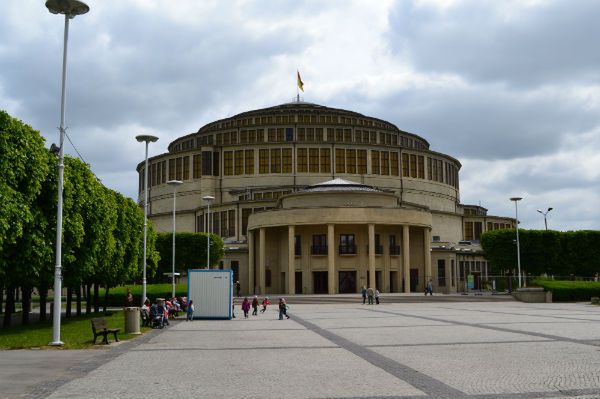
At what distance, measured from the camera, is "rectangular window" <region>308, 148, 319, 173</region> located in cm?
9312

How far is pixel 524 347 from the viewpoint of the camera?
65.1 ft

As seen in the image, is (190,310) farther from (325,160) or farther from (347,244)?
(325,160)

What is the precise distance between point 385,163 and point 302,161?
41.6ft

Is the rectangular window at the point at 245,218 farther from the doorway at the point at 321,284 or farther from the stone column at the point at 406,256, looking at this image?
the stone column at the point at 406,256

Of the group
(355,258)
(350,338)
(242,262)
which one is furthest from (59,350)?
(242,262)

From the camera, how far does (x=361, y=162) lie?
94562 mm

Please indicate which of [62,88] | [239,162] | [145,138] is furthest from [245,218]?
[62,88]

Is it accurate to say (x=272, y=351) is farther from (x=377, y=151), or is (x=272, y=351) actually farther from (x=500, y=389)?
(x=377, y=151)

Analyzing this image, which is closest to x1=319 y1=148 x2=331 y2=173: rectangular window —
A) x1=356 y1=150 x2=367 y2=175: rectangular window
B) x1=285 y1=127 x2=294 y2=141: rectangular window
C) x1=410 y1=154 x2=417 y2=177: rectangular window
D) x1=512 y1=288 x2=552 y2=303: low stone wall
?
x1=356 y1=150 x2=367 y2=175: rectangular window

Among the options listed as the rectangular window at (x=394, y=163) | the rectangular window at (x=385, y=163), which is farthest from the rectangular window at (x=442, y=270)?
the rectangular window at (x=394, y=163)

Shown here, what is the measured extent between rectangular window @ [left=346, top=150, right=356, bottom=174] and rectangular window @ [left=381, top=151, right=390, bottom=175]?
460 cm

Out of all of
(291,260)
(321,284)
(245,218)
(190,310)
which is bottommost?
(190,310)

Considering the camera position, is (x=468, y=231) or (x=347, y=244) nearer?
(x=347, y=244)

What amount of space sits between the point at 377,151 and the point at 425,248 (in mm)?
24080
